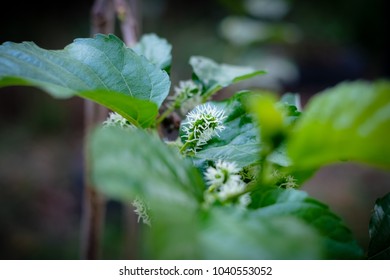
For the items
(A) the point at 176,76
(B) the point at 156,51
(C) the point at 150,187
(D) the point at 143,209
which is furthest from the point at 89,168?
(A) the point at 176,76

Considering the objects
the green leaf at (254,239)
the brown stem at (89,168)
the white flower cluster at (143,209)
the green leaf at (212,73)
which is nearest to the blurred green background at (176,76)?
the brown stem at (89,168)

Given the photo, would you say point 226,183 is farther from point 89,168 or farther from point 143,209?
point 89,168

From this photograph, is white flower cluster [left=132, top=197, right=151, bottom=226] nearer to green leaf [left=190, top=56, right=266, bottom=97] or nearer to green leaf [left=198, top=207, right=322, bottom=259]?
green leaf [left=198, top=207, right=322, bottom=259]

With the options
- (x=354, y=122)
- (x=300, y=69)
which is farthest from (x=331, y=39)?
(x=354, y=122)

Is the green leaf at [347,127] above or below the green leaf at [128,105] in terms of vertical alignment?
below

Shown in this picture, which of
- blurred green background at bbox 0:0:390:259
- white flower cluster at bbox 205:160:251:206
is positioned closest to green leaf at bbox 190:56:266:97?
white flower cluster at bbox 205:160:251:206

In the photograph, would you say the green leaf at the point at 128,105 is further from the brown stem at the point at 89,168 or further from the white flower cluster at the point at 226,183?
the brown stem at the point at 89,168
